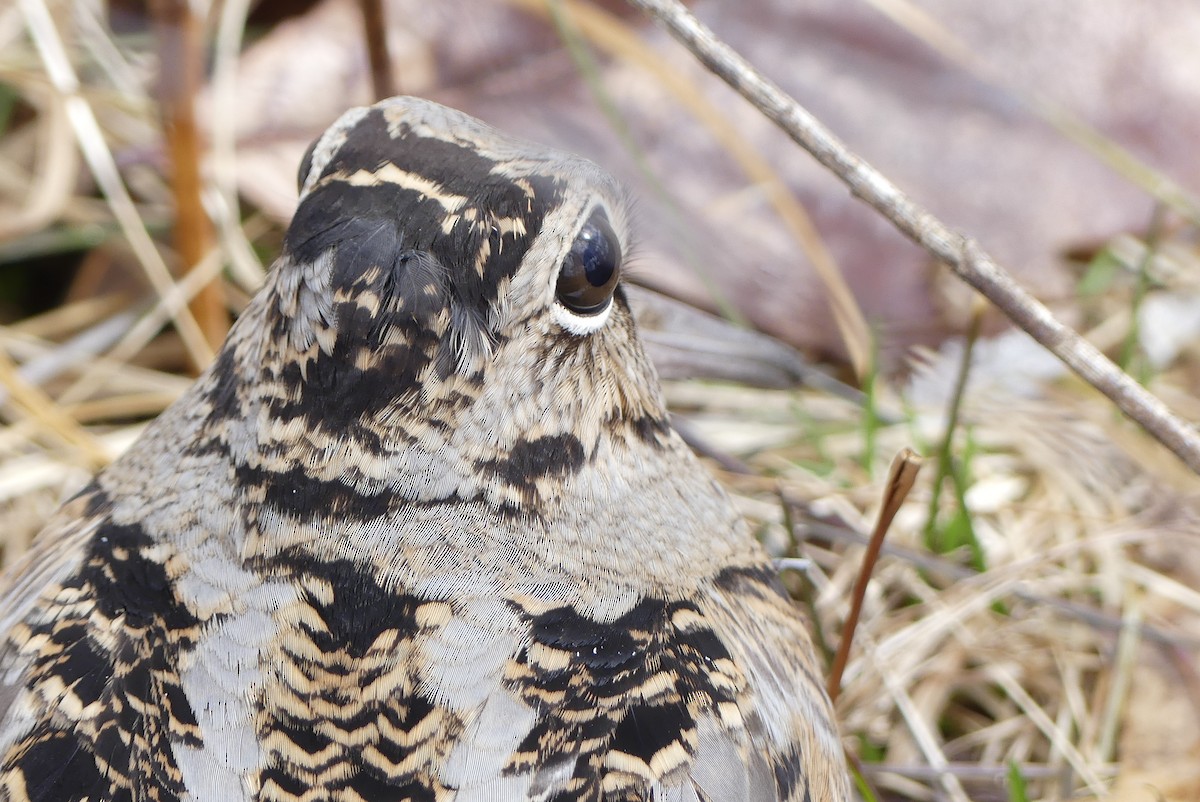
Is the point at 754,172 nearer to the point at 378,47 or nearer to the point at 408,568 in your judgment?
the point at 378,47

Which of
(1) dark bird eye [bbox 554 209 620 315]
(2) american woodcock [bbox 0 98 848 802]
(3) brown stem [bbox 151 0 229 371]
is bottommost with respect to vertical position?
(2) american woodcock [bbox 0 98 848 802]

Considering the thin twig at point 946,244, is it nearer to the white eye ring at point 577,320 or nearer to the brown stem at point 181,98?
the white eye ring at point 577,320

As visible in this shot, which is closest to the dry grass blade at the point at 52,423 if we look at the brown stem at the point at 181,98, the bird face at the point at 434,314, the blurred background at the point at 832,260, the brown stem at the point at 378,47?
the blurred background at the point at 832,260

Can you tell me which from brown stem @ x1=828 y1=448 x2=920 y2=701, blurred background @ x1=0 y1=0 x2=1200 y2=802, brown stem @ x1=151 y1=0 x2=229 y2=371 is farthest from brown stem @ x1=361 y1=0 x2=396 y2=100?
brown stem @ x1=828 y1=448 x2=920 y2=701

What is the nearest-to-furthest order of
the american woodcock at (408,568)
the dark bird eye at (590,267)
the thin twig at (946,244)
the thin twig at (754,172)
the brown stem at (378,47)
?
the american woodcock at (408,568) → the dark bird eye at (590,267) → the thin twig at (946,244) → the brown stem at (378,47) → the thin twig at (754,172)

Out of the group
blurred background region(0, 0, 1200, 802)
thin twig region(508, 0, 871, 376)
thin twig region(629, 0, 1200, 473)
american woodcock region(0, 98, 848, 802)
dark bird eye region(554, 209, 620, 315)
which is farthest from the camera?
thin twig region(508, 0, 871, 376)

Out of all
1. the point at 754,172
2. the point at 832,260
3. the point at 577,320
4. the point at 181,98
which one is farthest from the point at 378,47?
the point at 577,320

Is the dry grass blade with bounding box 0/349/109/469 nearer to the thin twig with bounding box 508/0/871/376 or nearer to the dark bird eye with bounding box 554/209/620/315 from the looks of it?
the thin twig with bounding box 508/0/871/376
